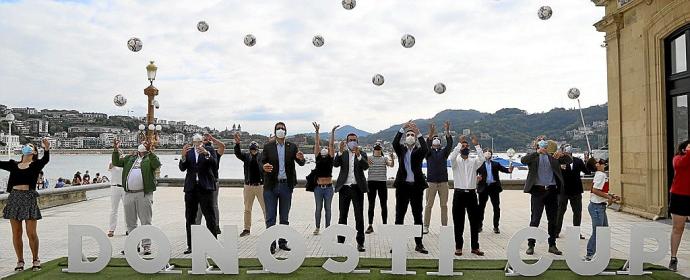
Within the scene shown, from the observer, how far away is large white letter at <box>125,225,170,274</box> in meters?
7.38

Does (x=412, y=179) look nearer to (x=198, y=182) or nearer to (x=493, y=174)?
(x=493, y=174)

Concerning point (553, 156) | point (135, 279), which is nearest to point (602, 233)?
point (553, 156)

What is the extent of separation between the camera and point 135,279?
23.7 ft

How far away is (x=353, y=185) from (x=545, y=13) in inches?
262

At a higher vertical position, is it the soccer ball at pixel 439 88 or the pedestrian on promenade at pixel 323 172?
the soccer ball at pixel 439 88

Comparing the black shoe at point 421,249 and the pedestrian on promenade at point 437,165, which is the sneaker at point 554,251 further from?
the pedestrian on promenade at point 437,165

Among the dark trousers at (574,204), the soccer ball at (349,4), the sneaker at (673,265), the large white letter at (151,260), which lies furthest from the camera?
the soccer ball at (349,4)

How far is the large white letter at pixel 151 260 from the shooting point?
7.38m

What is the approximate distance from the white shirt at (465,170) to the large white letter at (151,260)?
14.6 ft

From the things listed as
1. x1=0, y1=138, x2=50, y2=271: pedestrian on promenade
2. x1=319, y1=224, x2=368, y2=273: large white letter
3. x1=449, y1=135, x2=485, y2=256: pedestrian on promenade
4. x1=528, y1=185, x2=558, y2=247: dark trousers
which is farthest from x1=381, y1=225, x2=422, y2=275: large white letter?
x1=0, y1=138, x2=50, y2=271: pedestrian on promenade

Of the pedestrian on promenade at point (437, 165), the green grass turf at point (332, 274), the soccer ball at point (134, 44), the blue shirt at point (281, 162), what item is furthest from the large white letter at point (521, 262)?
the soccer ball at point (134, 44)

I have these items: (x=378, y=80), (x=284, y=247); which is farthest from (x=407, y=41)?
(x=284, y=247)

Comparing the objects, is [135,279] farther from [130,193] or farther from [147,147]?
[147,147]

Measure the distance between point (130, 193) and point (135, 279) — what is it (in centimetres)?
221
